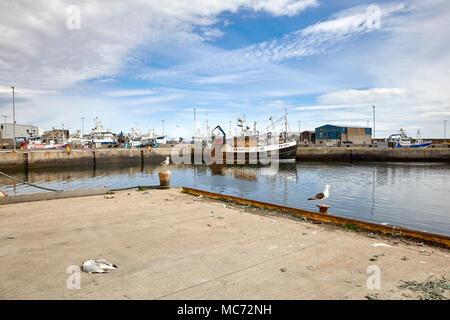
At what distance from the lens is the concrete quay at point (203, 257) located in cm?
412

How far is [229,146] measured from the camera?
60344 mm

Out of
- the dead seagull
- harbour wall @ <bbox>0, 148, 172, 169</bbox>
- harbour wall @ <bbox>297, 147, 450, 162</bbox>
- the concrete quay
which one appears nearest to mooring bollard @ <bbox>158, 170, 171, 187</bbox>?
the concrete quay

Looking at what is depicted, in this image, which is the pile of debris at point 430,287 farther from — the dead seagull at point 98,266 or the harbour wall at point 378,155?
the harbour wall at point 378,155

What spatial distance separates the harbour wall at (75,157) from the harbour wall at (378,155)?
3127 cm

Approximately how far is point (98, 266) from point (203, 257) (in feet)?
6.05

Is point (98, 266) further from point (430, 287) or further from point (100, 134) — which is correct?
point (100, 134)

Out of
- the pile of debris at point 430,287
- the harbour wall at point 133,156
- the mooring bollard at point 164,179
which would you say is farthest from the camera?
the harbour wall at point 133,156

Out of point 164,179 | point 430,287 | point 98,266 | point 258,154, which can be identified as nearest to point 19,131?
point 258,154

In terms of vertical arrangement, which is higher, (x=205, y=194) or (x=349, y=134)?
(x=349, y=134)

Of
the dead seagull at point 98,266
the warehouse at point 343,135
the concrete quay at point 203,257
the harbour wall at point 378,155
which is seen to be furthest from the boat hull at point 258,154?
the dead seagull at point 98,266

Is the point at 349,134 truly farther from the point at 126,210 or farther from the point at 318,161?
the point at 126,210

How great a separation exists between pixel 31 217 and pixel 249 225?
6.48 m
